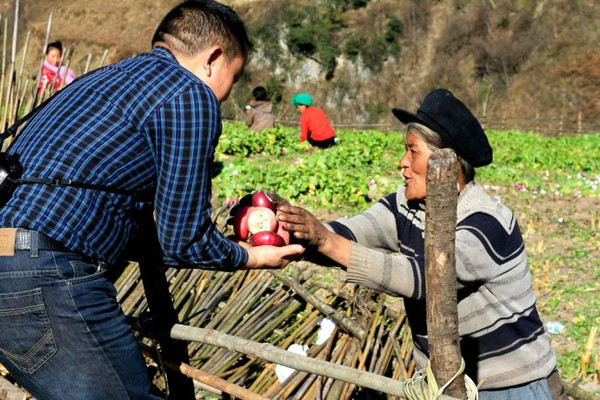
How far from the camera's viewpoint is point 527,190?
30.0ft

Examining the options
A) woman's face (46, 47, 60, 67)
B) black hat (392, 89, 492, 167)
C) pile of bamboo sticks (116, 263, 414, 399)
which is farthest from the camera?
woman's face (46, 47, 60, 67)

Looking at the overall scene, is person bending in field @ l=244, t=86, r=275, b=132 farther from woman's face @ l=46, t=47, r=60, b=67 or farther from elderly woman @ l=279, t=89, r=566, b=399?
elderly woman @ l=279, t=89, r=566, b=399

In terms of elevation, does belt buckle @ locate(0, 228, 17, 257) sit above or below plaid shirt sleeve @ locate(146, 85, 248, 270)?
below

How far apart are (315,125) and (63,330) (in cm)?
936

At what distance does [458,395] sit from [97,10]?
48.4m

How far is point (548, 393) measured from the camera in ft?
7.39

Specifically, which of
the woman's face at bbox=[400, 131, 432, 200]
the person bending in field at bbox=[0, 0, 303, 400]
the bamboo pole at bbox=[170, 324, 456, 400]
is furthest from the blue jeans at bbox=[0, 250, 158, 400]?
the woman's face at bbox=[400, 131, 432, 200]

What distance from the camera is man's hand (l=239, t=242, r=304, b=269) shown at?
→ 2.05m

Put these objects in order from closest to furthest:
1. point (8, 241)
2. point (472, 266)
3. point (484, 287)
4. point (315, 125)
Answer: point (8, 241), point (472, 266), point (484, 287), point (315, 125)

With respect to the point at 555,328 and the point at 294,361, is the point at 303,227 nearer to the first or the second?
the point at 294,361

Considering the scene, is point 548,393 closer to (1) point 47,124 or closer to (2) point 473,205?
(2) point 473,205

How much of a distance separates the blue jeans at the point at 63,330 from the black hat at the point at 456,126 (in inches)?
47.0

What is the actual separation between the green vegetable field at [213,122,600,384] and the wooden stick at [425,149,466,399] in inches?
97.0

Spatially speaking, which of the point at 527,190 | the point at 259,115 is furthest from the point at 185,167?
the point at 259,115
